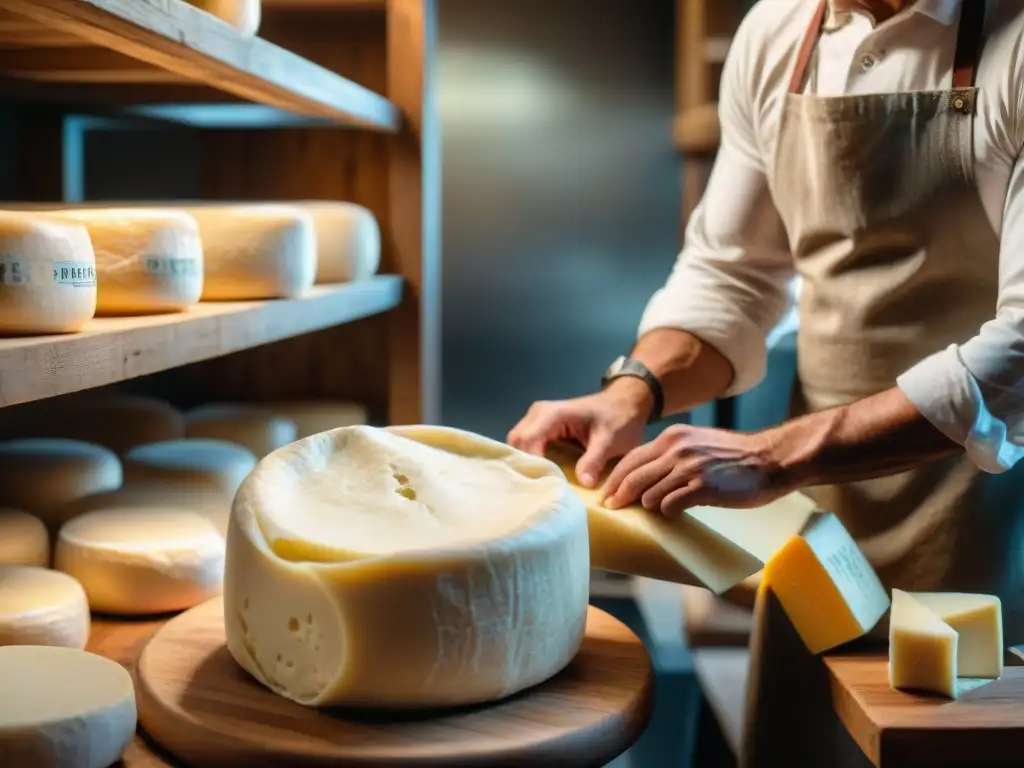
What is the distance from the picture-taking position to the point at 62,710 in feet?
2.73

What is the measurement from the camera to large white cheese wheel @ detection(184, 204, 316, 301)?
1.38 meters

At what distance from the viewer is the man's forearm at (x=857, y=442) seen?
129cm

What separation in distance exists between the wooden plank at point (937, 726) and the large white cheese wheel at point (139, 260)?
2.47ft

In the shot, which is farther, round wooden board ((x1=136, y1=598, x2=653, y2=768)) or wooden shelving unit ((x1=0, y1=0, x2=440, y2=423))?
wooden shelving unit ((x1=0, y1=0, x2=440, y2=423))

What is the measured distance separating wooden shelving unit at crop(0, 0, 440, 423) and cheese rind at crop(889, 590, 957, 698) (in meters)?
0.71

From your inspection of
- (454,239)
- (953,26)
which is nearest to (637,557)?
(953,26)

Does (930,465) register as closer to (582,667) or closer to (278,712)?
(582,667)

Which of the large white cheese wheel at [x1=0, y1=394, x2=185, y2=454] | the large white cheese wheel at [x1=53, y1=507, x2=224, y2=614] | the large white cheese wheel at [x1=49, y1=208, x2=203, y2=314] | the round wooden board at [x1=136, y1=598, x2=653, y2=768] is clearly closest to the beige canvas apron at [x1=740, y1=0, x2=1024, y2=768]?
the round wooden board at [x1=136, y1=598, x2=653, y2=768]

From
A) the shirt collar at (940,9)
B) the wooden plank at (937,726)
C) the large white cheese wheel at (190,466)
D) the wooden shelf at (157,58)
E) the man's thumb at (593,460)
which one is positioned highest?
the shirt collar at (940,9)

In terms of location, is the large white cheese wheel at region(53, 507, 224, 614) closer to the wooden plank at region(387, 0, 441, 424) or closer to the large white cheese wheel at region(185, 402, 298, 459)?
the large white cheese wheel at region(185, 402, 298, 459)

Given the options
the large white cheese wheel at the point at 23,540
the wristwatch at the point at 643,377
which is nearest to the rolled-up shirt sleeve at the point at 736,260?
the wristwatch at the point at 643,377

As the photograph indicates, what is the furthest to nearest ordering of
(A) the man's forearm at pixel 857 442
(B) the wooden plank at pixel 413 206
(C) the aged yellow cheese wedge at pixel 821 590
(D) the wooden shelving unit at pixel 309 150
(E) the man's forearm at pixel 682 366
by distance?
(B) the wooden plank at pixel 413 206
(E) the man's forearm at pixel 682 366
(D) the wooden shelving unit at pixel 309 150
(A) the man's forearm at pixel 857 442
(C) the aged yellow cheese wedge at pixel 821 590

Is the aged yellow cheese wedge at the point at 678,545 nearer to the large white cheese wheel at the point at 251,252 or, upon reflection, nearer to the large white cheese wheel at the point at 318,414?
the large white cheese wheel at the point at 251,252

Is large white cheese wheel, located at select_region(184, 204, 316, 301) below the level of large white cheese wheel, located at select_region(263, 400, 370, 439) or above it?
above
